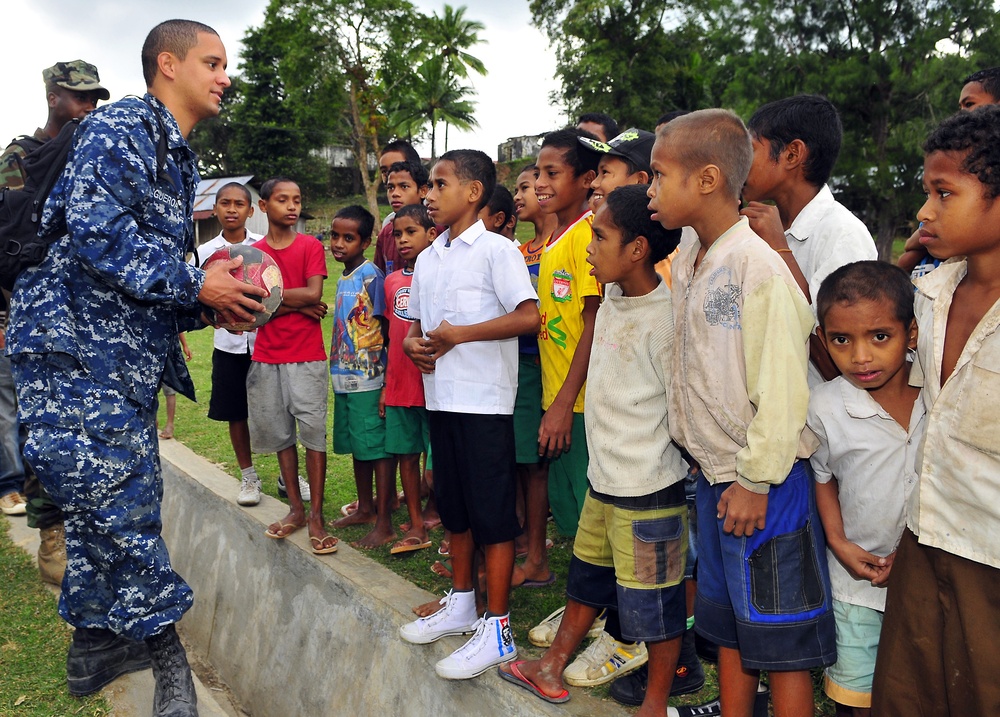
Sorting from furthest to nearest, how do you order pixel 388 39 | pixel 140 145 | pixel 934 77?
1. pixel 388 39
2. pixel 934 77
3. pixel 140 145

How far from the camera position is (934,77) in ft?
54.7

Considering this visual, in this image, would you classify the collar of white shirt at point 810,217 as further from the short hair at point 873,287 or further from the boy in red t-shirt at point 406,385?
the boy in red t-shirt at point 406,385

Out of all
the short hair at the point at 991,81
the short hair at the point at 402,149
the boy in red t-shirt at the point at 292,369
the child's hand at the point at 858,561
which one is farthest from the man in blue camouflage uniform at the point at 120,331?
the short hair at the point at 991,81

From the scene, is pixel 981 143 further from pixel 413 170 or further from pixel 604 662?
pixel 413 170

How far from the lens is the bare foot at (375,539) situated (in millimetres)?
4129

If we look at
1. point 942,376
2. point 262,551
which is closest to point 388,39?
point 262,551

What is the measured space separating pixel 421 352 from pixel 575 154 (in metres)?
1.20

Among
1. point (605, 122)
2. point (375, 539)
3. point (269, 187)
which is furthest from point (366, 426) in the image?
point (605, 122)

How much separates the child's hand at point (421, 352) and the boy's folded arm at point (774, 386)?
1.35 m

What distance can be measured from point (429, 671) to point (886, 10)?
20080mm

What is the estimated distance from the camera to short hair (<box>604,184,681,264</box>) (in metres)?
2.58

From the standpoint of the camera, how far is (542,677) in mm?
2701

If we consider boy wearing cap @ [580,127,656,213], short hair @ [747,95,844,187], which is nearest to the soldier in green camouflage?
boy wearing cap @ [580,127,656,213]

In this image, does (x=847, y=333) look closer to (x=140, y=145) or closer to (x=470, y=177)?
(x=470, y=177)
